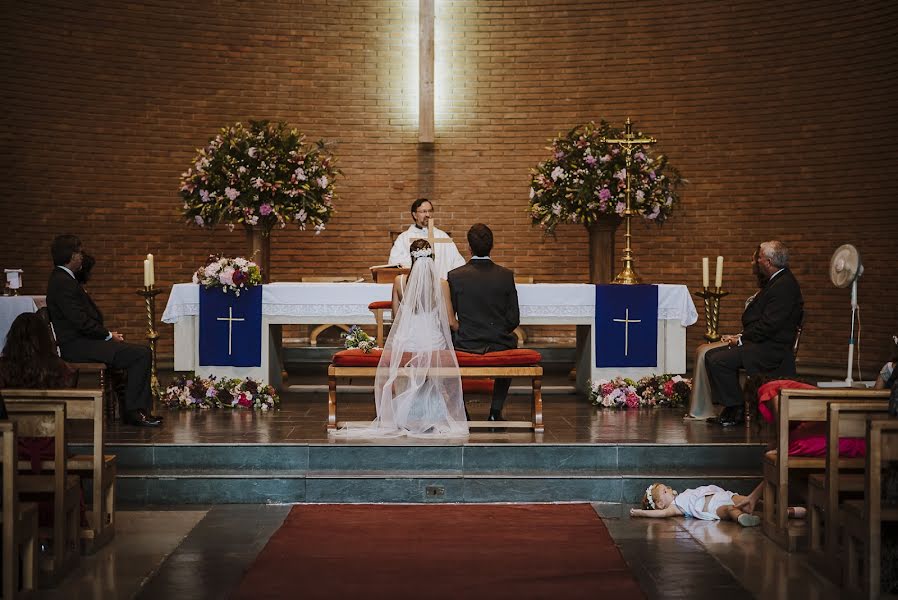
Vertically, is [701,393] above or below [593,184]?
below

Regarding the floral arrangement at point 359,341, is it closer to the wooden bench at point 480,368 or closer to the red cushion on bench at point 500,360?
the wooden bench at point 480,368

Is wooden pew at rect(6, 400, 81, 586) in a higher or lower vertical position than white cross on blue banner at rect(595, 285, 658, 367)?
lower

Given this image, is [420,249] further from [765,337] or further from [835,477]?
[835,477]

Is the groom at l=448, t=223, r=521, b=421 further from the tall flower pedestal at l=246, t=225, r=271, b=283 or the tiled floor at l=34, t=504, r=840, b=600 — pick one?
the tall flower pedestal at l=246, t=225, r=271, b=283

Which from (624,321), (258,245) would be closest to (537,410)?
(624,321)

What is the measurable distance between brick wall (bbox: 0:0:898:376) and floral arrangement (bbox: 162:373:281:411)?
12.6 feet

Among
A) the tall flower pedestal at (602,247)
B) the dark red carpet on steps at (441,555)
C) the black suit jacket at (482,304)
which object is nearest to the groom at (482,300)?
the black suit jacket at (482,304)

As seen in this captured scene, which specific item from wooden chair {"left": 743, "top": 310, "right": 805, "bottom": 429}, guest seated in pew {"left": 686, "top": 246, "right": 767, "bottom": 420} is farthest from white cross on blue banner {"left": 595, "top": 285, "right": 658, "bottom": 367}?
wooden chair {"left": 743, "top": 310, "right": 805, "bottom": 429}

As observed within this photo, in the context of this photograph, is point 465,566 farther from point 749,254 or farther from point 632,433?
point 749,254

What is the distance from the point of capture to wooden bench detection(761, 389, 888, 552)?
5637 millimetres

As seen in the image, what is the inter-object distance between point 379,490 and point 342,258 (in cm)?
652

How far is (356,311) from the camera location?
30.7ft

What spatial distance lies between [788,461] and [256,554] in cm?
283

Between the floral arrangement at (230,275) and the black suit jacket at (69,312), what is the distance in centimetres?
121
